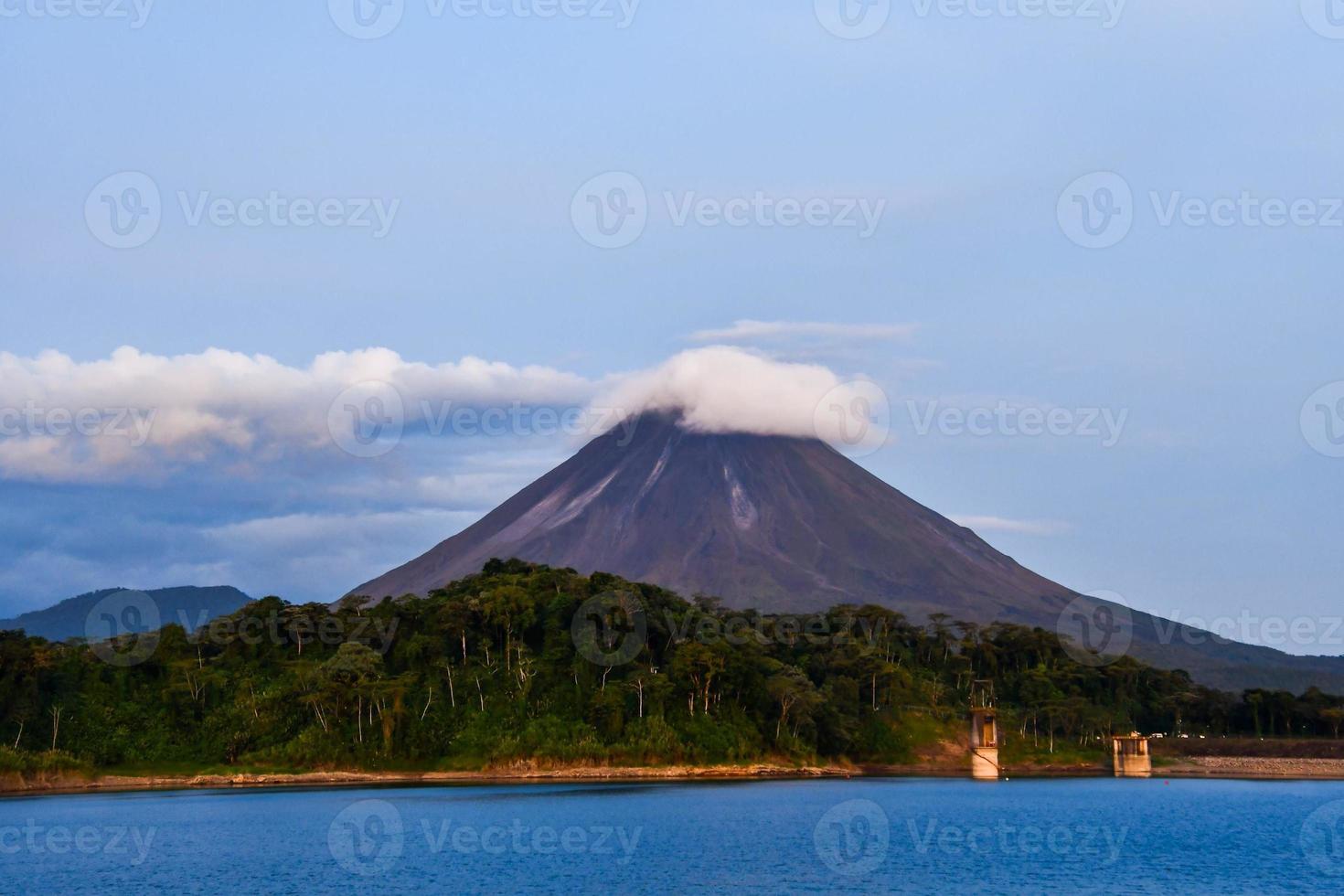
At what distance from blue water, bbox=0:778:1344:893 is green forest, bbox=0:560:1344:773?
44.2 feet

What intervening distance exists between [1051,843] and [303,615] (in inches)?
2983

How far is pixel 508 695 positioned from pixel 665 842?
51.0 m

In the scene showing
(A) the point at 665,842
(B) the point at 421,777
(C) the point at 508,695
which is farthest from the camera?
(C) the point at 508,695

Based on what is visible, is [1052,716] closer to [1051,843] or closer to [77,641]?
[1051,843]

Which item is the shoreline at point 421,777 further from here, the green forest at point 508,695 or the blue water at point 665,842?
the blue water at point 665,842

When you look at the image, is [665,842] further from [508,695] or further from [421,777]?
[508,695]

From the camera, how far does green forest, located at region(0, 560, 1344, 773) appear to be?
10650 centimetres

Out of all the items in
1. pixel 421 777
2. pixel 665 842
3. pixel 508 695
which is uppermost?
pixel 508 695

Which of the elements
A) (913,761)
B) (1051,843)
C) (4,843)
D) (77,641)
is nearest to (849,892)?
(1051,843)

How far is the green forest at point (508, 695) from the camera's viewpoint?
106500 mm

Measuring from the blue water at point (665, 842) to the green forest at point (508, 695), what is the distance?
44.2ft

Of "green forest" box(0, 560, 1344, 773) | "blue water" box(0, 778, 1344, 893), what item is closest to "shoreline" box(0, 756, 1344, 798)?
"green forest" box(0, 560, 1344, 773)

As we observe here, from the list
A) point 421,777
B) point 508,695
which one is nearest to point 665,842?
point 421,777

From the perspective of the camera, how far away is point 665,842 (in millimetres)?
61625
